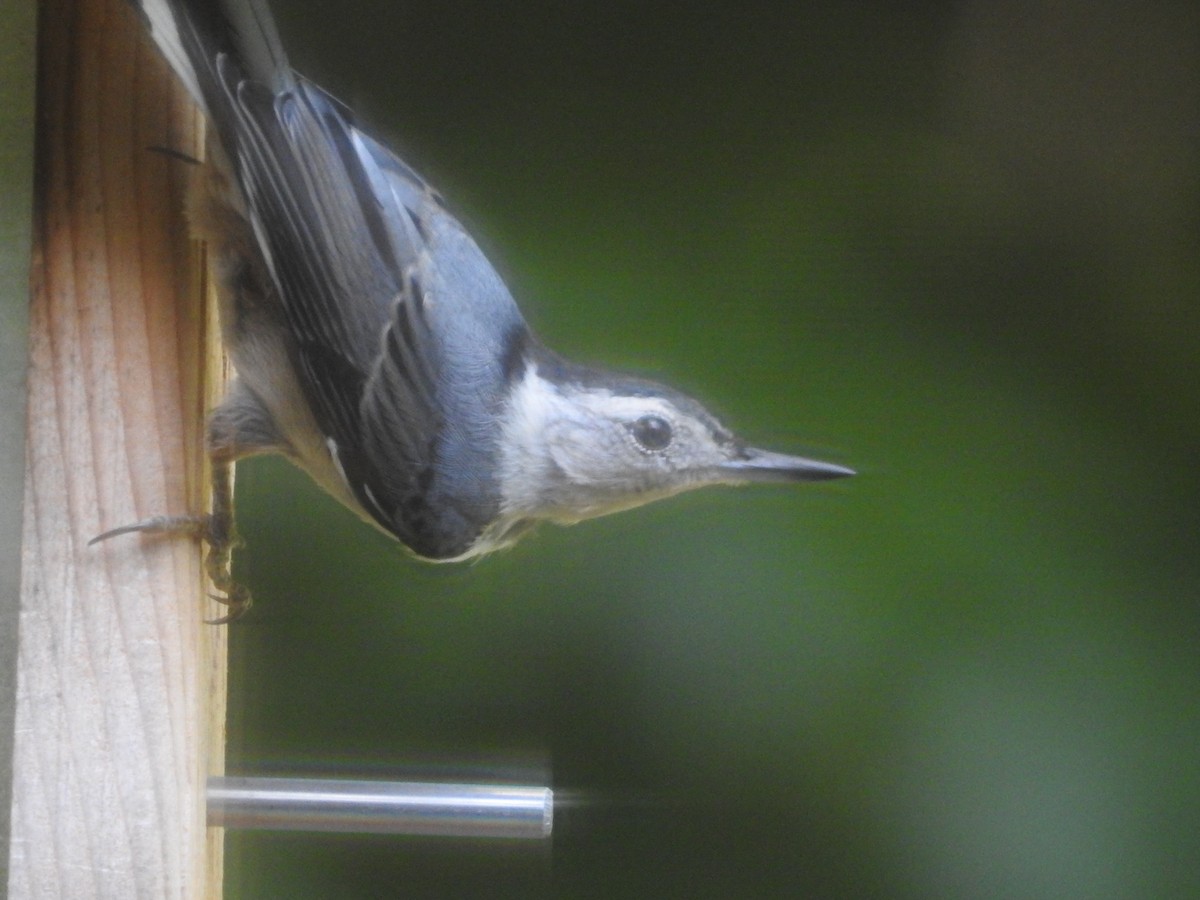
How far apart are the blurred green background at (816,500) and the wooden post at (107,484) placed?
0.13 metres

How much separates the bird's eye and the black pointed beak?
0.14 feet

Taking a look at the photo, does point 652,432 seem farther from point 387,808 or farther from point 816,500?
point 387,808

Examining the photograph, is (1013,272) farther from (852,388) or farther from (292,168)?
(292,168)

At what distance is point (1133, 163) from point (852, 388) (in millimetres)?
260

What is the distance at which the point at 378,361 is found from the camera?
0.66 meters

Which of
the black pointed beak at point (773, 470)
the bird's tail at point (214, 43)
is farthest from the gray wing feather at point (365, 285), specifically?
the black pointed beak at point (773, 470)

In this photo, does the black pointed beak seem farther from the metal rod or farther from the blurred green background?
the metal rod

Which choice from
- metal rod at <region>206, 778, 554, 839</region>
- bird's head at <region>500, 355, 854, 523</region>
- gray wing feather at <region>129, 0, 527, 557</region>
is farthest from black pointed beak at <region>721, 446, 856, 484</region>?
metal rod at <region>206, 778, 554, 839</region>

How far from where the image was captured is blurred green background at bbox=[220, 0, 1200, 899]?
772 millimetres

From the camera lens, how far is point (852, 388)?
31.6 inches

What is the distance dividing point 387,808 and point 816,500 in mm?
391

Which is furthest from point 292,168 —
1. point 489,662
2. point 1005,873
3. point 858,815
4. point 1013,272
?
point 1005,873

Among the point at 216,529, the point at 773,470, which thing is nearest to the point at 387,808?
the point at 216,529

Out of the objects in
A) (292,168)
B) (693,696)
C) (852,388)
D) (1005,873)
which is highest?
(292,168)
